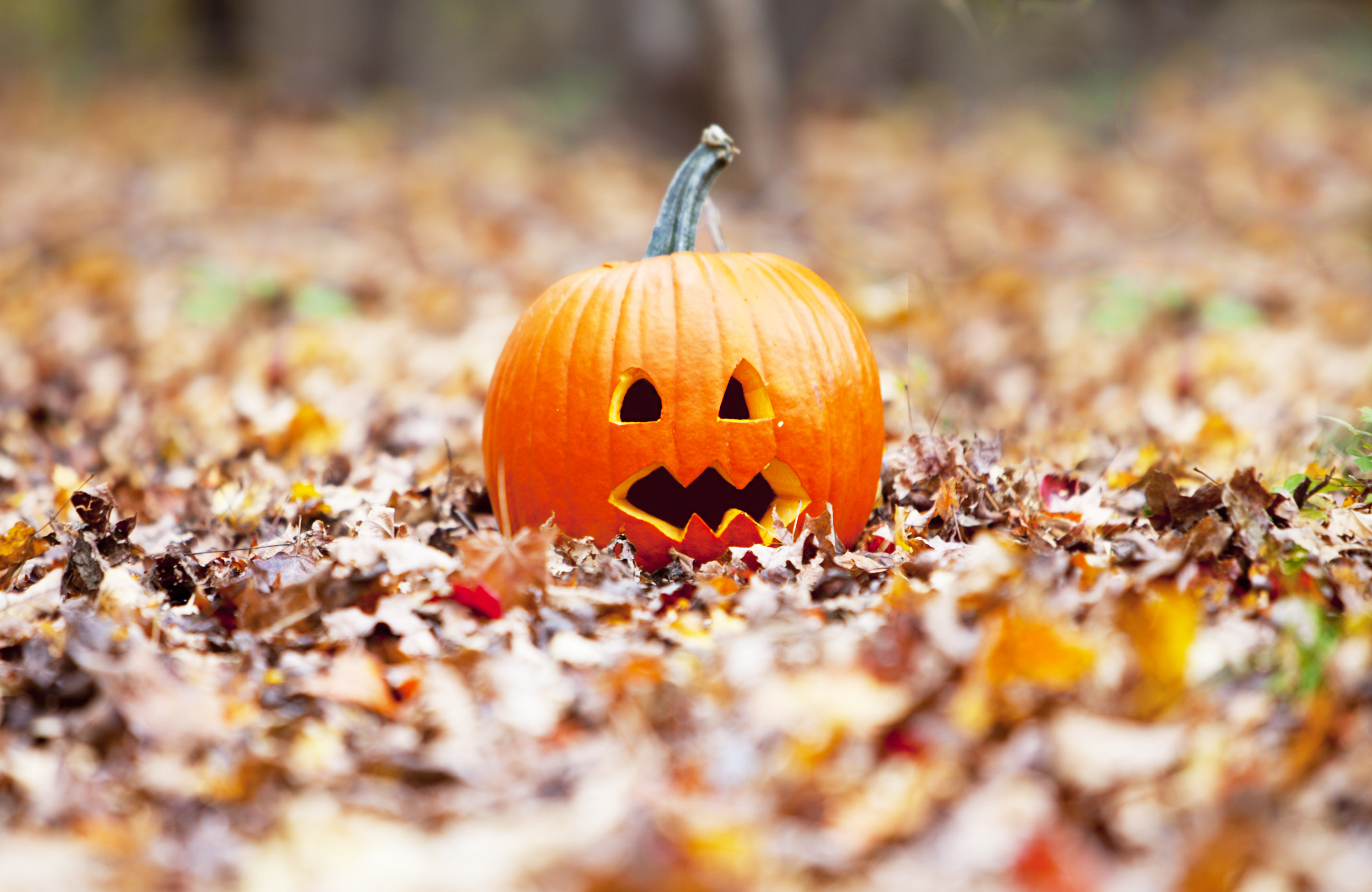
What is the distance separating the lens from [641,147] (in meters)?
8.93

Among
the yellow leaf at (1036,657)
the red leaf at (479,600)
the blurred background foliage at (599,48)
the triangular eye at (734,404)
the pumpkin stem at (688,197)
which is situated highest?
the blurred background foliage at (599,48)

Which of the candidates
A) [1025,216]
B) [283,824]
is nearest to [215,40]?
[1025,216]

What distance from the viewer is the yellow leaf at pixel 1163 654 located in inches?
67.2

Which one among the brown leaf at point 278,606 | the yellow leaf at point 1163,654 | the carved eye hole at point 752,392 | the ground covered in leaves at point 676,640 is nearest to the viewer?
the ground covered in leaves at point 676,640

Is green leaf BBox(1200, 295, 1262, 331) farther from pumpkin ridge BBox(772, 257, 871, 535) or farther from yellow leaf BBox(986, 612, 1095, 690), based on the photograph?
yellow leaf BBox(986, 612, 1095, 690)

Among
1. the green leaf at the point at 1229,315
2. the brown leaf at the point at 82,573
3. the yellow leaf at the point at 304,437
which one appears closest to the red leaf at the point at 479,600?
the brown leaf at the point at 82,573

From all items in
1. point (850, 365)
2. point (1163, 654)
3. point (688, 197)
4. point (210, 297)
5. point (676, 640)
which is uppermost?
point (688, 197)

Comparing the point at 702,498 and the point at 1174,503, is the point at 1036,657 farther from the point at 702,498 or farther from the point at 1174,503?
the point at 702,498

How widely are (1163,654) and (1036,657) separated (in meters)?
0.19

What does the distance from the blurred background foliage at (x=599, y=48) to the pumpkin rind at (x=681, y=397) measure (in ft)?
23.7

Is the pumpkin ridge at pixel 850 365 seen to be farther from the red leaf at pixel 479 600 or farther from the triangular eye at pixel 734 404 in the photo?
the red leaf at pixel 479 600

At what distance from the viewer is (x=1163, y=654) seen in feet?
5.63

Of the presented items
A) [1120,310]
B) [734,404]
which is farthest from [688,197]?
[1120,310]

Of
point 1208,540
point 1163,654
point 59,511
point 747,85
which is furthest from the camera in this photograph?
point 747,85
